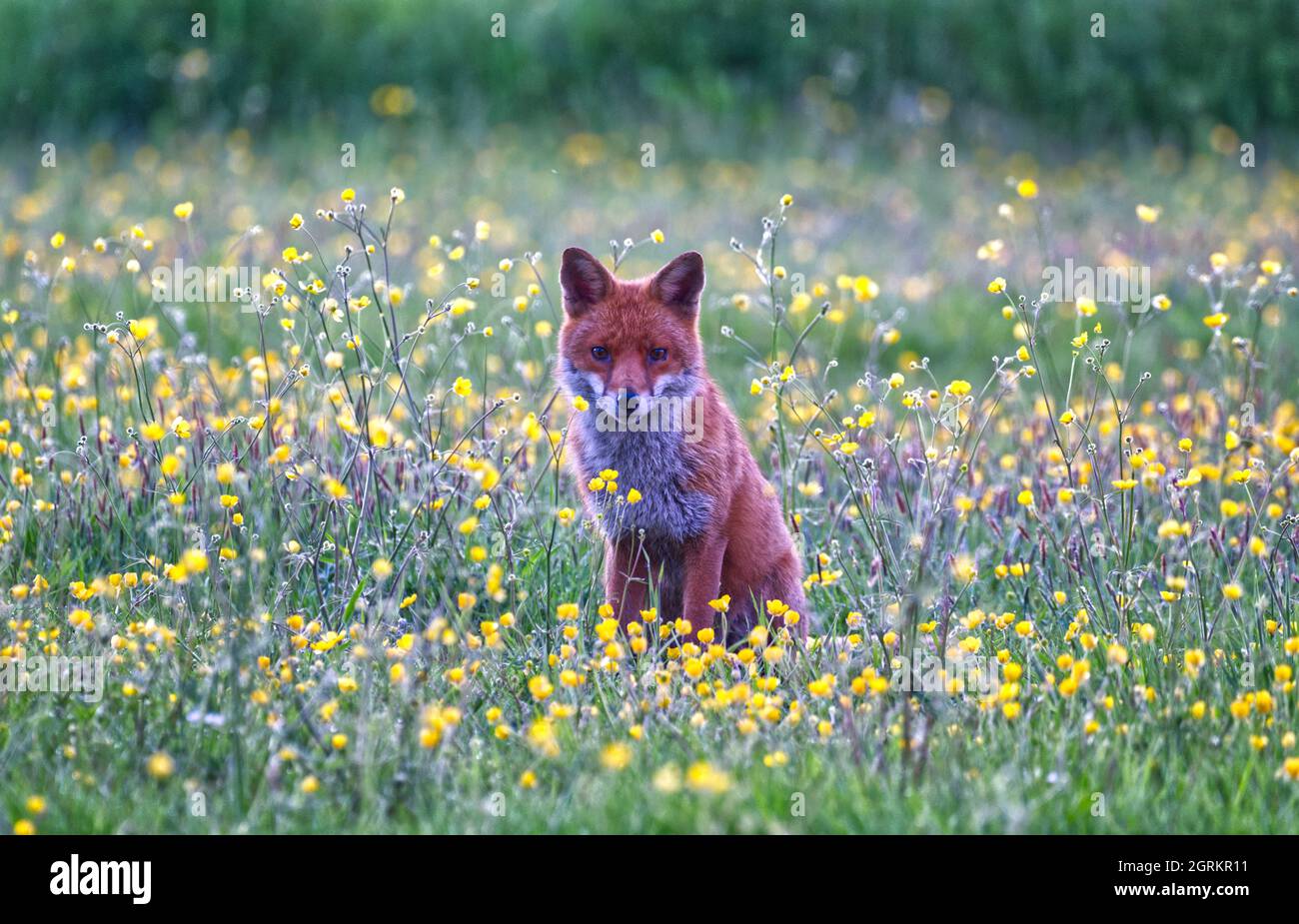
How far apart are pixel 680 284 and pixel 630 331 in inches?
12.2

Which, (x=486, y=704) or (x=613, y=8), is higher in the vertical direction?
(x=613, y=8)

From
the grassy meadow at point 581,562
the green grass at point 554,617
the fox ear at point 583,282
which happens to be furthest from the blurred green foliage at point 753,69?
the fox ear at point 583,282

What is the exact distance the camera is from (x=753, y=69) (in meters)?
17.0

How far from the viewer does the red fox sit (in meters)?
5.39

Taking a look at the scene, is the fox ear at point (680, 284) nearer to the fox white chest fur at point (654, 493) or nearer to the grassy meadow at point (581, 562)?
the grassy meadow at point (581, 562)

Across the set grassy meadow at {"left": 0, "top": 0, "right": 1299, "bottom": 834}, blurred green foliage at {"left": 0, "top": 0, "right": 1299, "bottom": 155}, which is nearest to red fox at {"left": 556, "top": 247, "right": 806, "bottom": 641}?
grassy meadow at {"left": 0, "top": 0, "right": 1299, "bottom": 834}

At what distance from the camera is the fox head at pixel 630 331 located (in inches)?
213

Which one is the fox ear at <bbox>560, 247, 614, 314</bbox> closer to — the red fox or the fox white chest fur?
the red fox

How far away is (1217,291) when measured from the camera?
11.4 meters

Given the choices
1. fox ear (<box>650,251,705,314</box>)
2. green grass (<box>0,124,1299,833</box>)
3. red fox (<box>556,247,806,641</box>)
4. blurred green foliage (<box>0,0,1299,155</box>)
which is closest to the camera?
green grass (<box>0,124,1299,833</box>)

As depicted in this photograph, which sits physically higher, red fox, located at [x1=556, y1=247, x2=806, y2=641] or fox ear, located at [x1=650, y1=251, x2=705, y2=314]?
fox ear, located at [x1=650, y1=251, x2=705, y2=314]
